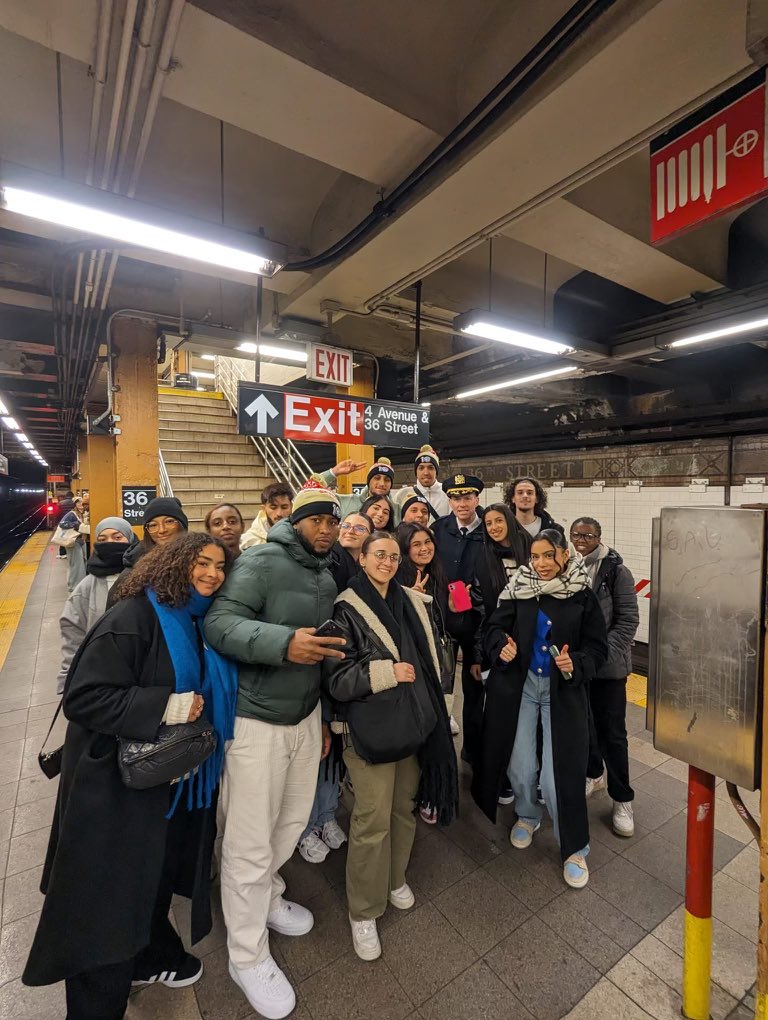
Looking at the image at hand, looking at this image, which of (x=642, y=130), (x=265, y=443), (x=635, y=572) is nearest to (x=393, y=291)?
(x=642, y=130)

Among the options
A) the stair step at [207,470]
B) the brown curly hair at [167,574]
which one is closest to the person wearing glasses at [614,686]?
the brown curly hair at [167,574]

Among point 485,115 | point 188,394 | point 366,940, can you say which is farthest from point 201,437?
point 366,940

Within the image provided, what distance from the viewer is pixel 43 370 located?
6809 millimetres

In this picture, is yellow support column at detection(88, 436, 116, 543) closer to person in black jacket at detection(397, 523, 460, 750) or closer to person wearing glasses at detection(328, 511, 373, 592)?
person wearing glasses at detection(328, 511, 373, 592)

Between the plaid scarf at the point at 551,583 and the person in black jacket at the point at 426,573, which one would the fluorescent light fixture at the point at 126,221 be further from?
the plaid scarf at the point at 551,583

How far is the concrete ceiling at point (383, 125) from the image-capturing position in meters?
1.77

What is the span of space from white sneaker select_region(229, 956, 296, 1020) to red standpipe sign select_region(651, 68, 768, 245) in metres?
3.37

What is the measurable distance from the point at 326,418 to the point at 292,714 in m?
2.56

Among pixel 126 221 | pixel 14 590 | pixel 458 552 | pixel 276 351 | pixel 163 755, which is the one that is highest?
pixel 276 351

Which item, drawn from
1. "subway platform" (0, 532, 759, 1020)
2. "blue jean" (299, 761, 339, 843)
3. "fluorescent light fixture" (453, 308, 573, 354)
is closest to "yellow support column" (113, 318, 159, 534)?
"subway platform" (0, 532, 759, 1020)

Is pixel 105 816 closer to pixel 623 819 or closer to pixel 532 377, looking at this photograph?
pixel 623 819

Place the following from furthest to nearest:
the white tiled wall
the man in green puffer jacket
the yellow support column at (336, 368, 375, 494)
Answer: the yellow support column at (336, 368, 375, 494), the white tiled wall, the man in green puffer jacket

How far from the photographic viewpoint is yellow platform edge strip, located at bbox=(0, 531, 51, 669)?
6.17 meters

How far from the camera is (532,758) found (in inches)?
96.7
